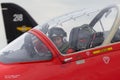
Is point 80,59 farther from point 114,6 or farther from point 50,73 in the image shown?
point 114,6

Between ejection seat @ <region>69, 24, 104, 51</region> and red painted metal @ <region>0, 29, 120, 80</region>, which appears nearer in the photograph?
red painted metal @ <region>0, 29, 120, 80</region>

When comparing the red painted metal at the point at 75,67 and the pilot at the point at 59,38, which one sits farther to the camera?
the pilot at the point at 59,38

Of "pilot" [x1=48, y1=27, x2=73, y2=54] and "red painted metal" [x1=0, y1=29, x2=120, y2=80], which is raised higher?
"pilot" [x1=48, y1=27, x2=73, y2=54]

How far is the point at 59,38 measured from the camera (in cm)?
859

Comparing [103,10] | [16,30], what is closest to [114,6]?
[103,10]

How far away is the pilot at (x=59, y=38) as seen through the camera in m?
8.42

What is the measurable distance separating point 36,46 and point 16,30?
1267cm

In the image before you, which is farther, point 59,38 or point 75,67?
point 59,38

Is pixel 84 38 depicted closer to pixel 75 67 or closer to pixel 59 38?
pixel 59 38

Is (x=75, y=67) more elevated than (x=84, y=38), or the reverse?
(x=84, y=38)

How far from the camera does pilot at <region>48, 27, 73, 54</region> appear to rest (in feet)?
27.6

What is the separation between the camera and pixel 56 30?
28.8 feet

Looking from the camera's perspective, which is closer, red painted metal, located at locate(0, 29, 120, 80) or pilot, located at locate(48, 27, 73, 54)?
red painted metal, located at locate(0, 29, 120, 80)

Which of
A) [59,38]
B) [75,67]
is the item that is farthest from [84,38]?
[75,67]
